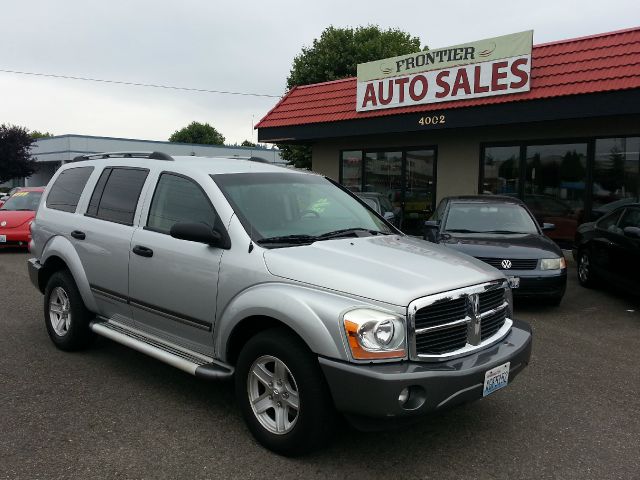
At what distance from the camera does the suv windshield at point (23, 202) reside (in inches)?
531

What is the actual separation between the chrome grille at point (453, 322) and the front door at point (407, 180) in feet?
35.3

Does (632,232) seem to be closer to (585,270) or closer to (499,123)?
(585,270)

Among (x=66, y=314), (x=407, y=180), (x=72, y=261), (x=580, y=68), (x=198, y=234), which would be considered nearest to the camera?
(x=198, y=234)

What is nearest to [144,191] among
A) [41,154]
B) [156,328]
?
[156,328]

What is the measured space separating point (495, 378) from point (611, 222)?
20.5 ft

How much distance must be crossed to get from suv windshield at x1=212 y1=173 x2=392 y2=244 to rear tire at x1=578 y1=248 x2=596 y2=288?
18.1ft

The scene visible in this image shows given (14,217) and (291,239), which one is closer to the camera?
(291,239)

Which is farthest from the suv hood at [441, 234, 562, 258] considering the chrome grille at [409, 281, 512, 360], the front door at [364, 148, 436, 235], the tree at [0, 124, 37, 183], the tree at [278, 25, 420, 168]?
the tree at [0, 124, 37, 183]

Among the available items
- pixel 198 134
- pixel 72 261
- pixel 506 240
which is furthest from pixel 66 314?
pixel 198 134

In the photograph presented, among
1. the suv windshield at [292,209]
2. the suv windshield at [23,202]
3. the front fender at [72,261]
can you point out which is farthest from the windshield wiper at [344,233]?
the suv windshield at [23,202]

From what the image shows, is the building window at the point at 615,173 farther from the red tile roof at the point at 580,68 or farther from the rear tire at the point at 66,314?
the rear tire at the point at 66,314

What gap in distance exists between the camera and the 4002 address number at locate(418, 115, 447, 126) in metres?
12.4

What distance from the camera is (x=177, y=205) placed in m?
4.20

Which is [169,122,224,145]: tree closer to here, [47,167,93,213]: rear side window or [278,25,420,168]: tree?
[278,25,420,168]: tree
